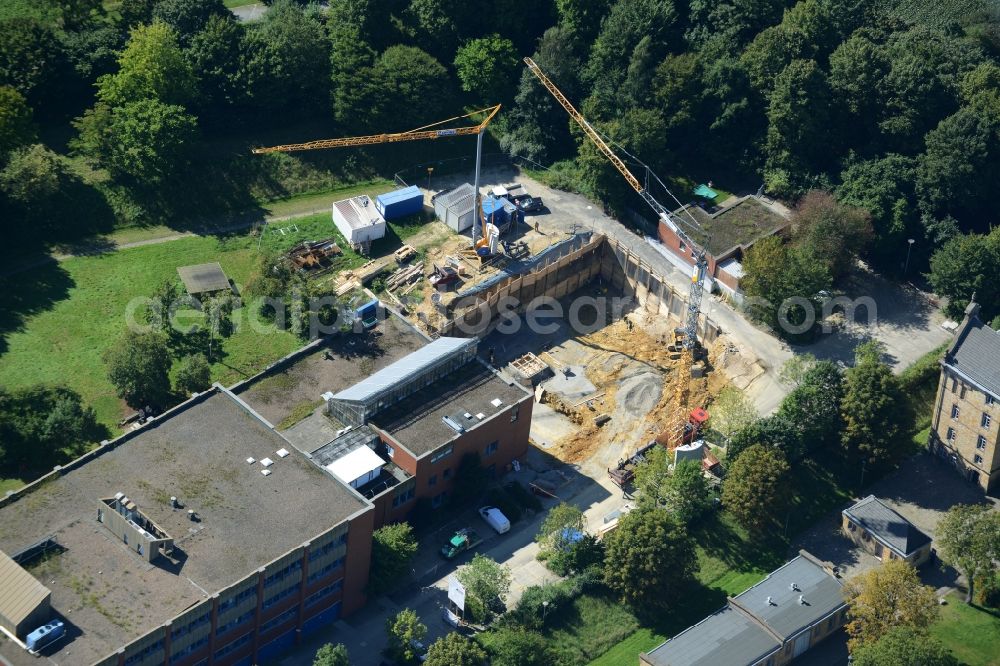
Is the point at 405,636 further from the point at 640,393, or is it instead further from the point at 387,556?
the point at 640,393

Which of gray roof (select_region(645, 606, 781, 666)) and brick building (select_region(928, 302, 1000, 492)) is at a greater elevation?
brick building (select_region(928, 302, 1000, 492))

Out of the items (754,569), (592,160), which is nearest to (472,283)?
(592,160)

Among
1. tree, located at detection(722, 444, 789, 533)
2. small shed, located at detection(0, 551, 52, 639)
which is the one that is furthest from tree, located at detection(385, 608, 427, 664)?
tree, located at detection(722, 444, 789, 533)

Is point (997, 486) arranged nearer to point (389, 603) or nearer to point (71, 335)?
point (389, 603)

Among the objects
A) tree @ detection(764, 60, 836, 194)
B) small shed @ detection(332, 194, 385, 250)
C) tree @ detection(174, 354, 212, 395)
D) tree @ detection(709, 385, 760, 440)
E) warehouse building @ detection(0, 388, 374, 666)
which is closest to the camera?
warehouse building @ detection(0, 388, 374, 666)

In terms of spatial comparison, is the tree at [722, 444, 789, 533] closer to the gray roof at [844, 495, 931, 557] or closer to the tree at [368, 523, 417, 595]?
the gray roof at [844, 495, 931, 557]

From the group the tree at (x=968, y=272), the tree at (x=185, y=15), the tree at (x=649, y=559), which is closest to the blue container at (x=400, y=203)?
the tree at (x=185, y=15)

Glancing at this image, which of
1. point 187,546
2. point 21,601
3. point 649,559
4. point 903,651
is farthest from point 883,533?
point 21,601

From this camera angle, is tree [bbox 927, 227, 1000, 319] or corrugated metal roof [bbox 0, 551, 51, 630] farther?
tree [bbox 927, 227, 1000, 319]
